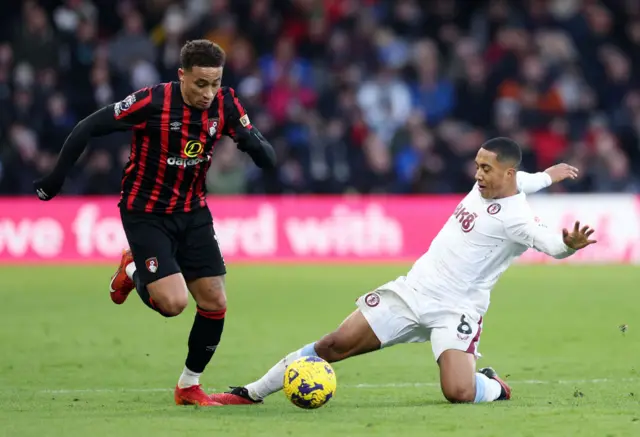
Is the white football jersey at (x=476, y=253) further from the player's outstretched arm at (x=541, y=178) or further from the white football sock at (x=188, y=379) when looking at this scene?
the white football sock at (x=188, y=379)

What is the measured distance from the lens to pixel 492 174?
7844 millimetres

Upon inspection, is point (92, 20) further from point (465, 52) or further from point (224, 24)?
point (465, 52)

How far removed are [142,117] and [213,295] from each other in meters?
1.20

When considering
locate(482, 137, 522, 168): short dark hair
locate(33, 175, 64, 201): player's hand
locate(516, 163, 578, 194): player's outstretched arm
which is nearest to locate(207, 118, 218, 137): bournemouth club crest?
locate(33, 175, 64, 201): player's hand

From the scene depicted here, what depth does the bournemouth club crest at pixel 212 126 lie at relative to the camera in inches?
309

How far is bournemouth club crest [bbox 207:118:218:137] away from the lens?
785 cm

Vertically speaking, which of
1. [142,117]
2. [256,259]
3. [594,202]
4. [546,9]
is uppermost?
[546,9]

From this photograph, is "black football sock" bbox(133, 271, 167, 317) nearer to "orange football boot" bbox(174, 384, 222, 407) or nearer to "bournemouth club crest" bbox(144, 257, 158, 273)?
"bournemouth club crest" bbox(144, 257, 158, 273)

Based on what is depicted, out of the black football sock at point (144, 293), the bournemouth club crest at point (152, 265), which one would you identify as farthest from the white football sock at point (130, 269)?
the bournemouth club crest at point (152, 265)

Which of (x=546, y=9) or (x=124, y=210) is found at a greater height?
(x=546, y=9)

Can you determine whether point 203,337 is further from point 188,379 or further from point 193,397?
point 193,397

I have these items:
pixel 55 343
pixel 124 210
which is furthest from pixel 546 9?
pixel 124 210

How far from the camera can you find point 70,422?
6848 millimetres

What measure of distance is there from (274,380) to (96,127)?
191 centimetres
